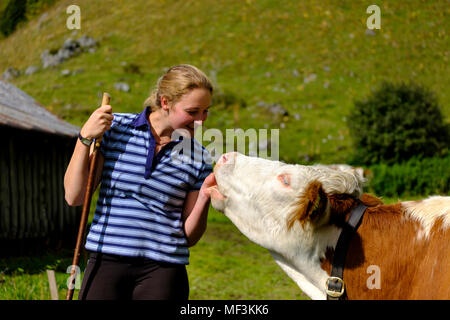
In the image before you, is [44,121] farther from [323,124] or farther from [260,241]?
[323,124]

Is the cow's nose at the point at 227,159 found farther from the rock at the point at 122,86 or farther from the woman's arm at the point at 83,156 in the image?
the rock at the point at 122,86

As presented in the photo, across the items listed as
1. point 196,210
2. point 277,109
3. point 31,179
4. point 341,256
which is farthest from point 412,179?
point 341,256

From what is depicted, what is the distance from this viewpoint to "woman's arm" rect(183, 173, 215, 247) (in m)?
2.67

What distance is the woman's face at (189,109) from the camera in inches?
106

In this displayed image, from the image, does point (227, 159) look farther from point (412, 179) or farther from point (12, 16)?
point (12, 16)

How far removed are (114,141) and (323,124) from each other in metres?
25.4

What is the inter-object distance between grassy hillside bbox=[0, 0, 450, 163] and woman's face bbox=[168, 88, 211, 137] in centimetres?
2085

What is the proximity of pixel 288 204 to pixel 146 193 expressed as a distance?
29.6 inches

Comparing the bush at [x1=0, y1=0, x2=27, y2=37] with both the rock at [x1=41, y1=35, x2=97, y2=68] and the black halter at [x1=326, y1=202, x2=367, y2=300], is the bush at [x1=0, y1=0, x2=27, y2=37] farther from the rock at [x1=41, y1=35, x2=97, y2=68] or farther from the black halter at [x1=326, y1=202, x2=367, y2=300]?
the black halter at [x1=326, y1=202, x2=367, y2=300]

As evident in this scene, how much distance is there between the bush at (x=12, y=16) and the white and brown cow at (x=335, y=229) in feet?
147

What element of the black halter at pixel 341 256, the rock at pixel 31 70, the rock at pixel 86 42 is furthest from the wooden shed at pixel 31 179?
the rock at pixel 86 42

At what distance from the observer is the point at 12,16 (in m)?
42.9
